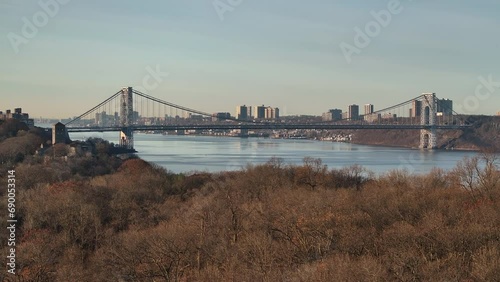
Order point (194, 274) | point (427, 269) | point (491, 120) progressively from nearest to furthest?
point (427, 269) < point (194, 274) < point (491, 120)

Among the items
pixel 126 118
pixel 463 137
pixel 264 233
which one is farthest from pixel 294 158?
pixel 264 233

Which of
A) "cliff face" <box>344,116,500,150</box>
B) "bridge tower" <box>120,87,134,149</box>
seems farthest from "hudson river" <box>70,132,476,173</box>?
"cliff face" <box>344,116,500,150</box>

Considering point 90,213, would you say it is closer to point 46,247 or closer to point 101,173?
point 46,247

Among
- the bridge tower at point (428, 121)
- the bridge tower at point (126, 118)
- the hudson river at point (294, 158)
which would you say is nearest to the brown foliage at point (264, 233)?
the hudson river at point (294, 158)

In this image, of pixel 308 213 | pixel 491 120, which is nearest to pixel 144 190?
pixel 308 213

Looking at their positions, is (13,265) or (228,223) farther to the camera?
(228,223)

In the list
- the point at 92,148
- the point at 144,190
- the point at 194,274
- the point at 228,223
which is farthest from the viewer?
the point at 92,148

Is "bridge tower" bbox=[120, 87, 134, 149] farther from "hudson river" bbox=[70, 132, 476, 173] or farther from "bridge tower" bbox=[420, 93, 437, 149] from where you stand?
"bridge tower" bbox=[420, 93, 437, 149]
